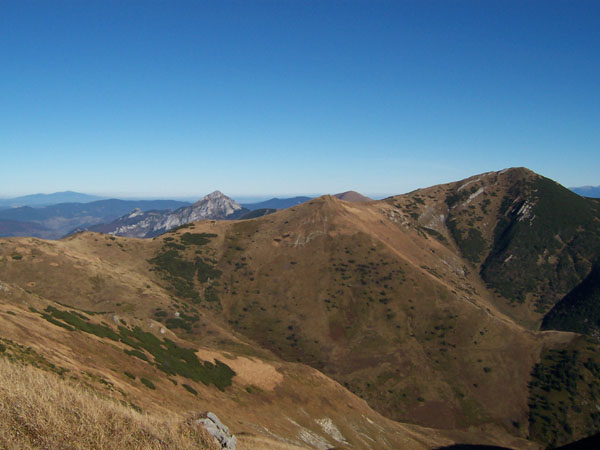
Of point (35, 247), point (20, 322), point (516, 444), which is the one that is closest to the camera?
point (20, 322)

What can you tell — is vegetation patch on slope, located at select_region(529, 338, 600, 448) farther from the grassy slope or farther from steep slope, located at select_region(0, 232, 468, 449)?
steep slope, located at select_region(0, 232, 468, 449)

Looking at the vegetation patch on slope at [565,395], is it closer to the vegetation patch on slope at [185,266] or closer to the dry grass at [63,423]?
the dry grass at [63,423]

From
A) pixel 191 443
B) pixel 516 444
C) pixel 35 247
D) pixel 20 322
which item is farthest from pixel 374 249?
pixel 191 443

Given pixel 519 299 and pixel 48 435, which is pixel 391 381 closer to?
pixel 48 435

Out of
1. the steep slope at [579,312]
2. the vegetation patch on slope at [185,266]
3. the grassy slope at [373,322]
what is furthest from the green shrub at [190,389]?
the steep slope at [579,312]

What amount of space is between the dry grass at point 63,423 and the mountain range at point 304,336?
567 cm

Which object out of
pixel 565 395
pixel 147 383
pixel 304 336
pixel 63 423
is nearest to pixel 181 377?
pixel 147 383

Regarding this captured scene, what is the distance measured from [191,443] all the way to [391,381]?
107630 mm

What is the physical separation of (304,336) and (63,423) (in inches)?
4770

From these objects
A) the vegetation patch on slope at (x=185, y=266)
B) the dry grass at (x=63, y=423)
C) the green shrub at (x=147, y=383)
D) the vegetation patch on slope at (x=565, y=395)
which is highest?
the dry grass at (x=63, y=423)

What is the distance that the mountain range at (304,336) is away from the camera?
39188 millimetres

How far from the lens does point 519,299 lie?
196 meters

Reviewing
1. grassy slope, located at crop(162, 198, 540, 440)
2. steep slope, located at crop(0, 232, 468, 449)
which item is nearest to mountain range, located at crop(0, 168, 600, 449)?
steep slope, located at crop(0, 232, 468, 449)

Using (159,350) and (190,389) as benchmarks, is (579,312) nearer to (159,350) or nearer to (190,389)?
(190,389)
